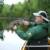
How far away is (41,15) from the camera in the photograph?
793 cm

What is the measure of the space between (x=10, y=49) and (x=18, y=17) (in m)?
0.56

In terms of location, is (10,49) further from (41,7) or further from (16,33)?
(41,7)

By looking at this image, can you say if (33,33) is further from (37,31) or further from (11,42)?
(11,42)

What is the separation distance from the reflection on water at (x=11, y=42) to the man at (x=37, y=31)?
0.08m

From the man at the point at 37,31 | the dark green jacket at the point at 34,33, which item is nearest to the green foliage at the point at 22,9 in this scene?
the man at the point at 37,31

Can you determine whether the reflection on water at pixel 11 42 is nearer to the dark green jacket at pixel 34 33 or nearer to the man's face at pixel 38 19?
the dark green jacket at pixel 34 33

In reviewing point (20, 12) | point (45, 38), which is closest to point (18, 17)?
point (20, 12)

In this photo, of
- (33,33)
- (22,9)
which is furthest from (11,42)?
(22,9)

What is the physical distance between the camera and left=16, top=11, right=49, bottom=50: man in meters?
7.90

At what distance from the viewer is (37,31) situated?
7930 millimetres

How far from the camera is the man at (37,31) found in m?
7.90

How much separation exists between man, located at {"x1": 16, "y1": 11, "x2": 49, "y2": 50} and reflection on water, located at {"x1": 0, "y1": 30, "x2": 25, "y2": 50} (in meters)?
0.08

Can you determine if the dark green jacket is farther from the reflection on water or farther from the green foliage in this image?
the green foliage

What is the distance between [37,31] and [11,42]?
1.59 feet
